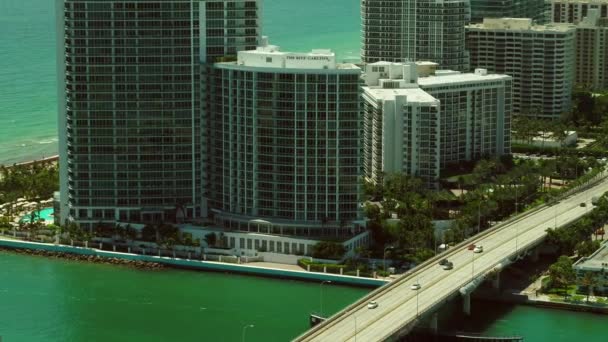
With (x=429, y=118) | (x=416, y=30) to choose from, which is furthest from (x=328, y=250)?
(x=416, y=30)

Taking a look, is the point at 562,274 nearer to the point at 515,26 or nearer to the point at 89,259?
the point at 89,259

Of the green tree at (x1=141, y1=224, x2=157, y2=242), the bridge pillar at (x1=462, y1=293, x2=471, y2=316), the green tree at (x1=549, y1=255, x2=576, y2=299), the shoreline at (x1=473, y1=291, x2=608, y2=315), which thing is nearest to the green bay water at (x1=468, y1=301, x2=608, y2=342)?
the shoreline at (x1=473, y1=291, x2=608, y2=315)

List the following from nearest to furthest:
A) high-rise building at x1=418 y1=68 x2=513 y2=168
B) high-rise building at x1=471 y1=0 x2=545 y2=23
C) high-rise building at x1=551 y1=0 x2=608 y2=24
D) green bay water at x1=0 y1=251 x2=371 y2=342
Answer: green bay water at x1=0 y1=251 x2=371 y2=342 < high-rise building at x1=418 y1=68 x2=513 y2=168 < high-rise building at x1=471 y1=0 x2=545 y2=23 < high-rise building at x1=551 y1=0 x2=608 y2=24

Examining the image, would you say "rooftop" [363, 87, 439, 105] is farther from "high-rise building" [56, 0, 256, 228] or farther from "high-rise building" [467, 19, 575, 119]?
"high-rise building" [467, 19, 575, 119]

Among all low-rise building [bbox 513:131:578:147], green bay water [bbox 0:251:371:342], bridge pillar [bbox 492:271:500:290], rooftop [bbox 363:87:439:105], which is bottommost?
green bay water [bbox 0:251:371:342]

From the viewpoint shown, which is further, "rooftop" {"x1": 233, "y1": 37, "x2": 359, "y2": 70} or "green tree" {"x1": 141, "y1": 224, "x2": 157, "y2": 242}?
"green tree" {"x1": 141, "y1": 224, "x2": 157, "y2": 242}

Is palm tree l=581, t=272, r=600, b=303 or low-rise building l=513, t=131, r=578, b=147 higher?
low-rise building l=513, t=131, r=578, b=147

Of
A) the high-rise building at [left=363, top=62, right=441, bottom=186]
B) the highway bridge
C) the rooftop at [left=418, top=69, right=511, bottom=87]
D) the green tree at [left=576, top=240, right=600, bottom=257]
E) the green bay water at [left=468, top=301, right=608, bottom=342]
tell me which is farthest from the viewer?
the rooftop at [left=418, top=69, right=511, bottom=87]

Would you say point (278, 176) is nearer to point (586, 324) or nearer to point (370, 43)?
point (586, 324)

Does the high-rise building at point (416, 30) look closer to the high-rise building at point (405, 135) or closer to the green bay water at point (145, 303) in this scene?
the high-rise building at point (405, 135)
